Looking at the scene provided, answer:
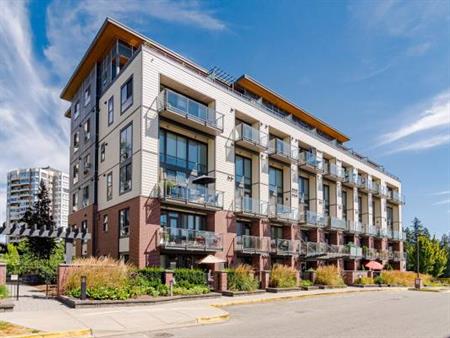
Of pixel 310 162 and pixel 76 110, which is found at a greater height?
pixel 76 110

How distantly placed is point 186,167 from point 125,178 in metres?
4.18

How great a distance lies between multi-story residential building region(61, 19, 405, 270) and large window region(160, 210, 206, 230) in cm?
7

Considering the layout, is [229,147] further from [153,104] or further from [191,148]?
[153,104]

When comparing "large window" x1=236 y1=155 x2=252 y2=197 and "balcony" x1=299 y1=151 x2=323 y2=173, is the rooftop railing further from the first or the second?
"balcony" x1=299 y1=151 x2=323 y2=173

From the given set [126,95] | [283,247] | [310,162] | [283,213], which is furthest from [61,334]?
[310,162]

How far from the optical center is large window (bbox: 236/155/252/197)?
3394 centimetres

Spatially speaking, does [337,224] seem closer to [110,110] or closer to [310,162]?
[310,162]

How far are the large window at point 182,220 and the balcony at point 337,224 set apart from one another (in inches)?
644

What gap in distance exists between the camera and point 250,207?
32625 millimetres

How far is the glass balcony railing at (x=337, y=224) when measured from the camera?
41969 mm

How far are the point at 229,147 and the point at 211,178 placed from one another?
4.30 meters

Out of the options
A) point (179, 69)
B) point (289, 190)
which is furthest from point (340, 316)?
point (289, 190)

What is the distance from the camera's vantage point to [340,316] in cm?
1702

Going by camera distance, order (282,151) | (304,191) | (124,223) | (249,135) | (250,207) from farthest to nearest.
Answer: (304,191) < (282,151) < (249,135) < (250,207) < (124,223)
